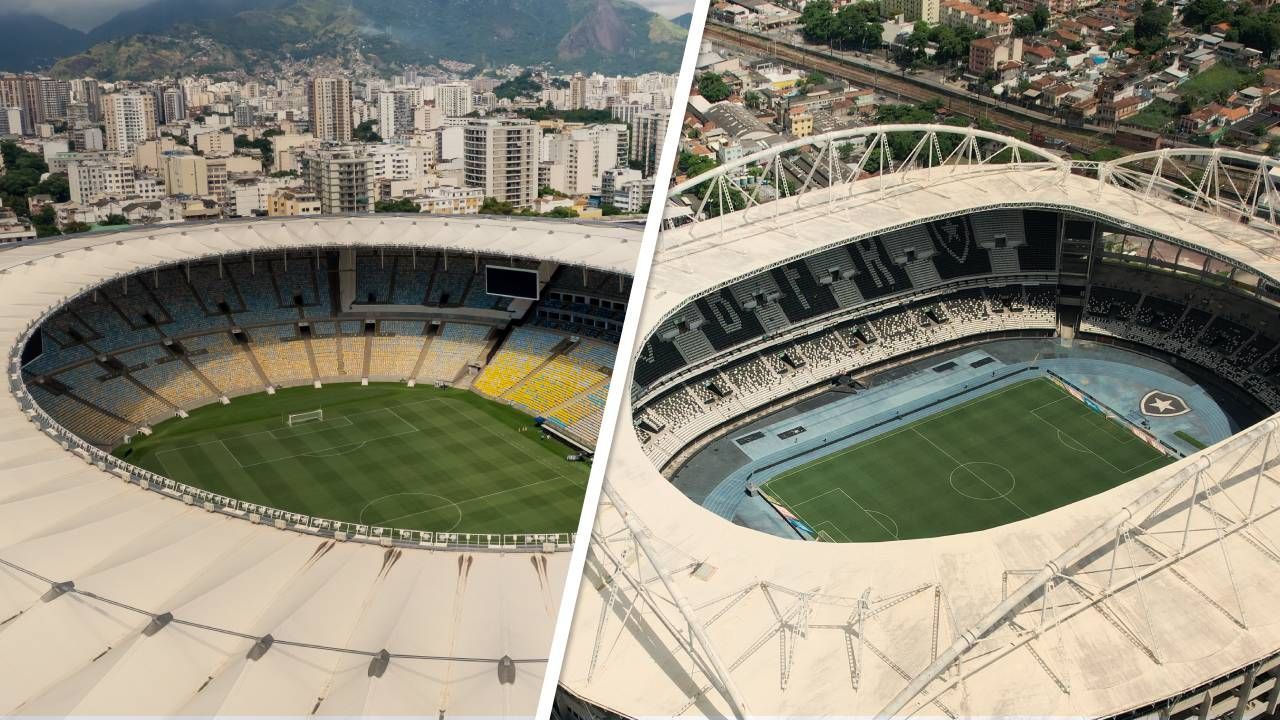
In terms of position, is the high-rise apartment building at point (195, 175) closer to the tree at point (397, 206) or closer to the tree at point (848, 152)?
the tree at point (397, 206)

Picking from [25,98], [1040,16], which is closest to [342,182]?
[25,98]

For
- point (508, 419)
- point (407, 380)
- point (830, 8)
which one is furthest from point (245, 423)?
point (830, 8)

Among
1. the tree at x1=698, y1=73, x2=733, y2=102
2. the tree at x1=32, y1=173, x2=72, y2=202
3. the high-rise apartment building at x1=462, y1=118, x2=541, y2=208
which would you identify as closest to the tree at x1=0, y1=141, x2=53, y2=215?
the tree at x1=32, y1=173, x2=72, y2=202

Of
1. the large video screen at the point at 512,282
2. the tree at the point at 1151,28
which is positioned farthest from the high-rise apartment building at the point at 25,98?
the tree at the point at 1151,28

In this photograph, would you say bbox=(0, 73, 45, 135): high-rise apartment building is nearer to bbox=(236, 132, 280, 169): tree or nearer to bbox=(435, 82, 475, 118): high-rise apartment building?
bbox=(236, 132, 280, 169): tree

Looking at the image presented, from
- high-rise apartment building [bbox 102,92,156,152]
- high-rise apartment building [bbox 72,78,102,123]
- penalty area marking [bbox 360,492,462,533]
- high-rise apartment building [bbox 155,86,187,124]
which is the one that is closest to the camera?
penalty area marking [bbox 360,492,462,533]

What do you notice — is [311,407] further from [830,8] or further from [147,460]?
[830,8]
